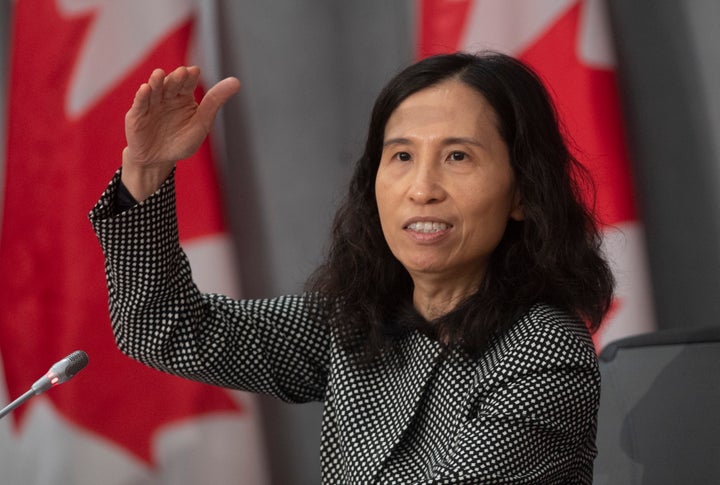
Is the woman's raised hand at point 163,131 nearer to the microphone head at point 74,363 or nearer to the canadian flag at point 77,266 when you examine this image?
the microphone head at point 74,363

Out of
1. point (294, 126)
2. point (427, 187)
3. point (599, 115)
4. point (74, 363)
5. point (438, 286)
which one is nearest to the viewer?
point (74, 363)

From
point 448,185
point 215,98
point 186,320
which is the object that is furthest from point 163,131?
point 448,185

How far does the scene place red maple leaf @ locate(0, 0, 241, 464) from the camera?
212cm

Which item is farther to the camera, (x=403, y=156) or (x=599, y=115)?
(x=599, y=115)

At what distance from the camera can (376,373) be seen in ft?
5.20

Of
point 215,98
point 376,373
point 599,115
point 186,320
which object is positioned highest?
point 215,98

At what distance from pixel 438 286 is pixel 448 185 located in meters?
0.17

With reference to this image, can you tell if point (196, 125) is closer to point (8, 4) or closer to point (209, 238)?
point (209, 238)

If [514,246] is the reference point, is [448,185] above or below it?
above

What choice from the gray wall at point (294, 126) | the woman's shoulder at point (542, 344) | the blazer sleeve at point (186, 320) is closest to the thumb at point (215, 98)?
the blazer sleeve at point (186, 320)

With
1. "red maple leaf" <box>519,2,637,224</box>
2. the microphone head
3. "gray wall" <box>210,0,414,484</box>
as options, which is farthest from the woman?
"gray wall" <box>210,0,414,484</box>

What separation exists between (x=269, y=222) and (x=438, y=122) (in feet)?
3.40

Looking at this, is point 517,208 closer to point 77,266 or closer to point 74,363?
point 74,363

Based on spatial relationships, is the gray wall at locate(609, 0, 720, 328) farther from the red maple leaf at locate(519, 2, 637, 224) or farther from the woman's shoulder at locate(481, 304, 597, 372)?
the woman's shoulder at locate(481, 304, 597, 372)
